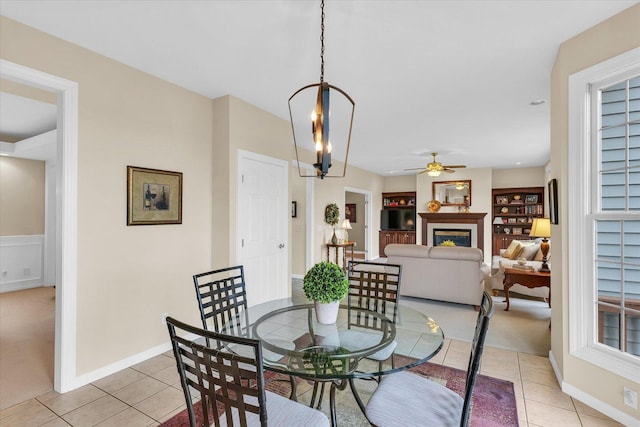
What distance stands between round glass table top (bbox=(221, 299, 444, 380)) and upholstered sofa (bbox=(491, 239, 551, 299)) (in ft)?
11.6

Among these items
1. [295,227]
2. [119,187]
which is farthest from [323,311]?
[295,227]

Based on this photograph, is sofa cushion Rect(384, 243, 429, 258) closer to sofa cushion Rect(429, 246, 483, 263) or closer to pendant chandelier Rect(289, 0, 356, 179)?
sofa cushion Rect(429, 246, 483, 263)

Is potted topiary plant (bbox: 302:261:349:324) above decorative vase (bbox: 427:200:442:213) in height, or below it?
below

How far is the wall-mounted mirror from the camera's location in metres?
8.73

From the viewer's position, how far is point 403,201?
1008cm

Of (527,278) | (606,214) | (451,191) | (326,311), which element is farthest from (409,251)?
(451,191)

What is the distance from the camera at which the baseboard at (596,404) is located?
2000 millimetres

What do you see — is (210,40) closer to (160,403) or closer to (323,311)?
(323,311)

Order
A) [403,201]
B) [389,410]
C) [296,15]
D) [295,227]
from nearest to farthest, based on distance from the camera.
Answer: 1. [389,410]
2. [296,15]
3. [295,227]
4. [403,201]

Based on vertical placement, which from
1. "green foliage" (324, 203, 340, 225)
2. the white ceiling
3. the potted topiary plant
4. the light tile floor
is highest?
the white ceiling

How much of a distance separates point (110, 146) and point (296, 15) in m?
1.89

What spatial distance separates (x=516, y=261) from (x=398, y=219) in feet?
15.2

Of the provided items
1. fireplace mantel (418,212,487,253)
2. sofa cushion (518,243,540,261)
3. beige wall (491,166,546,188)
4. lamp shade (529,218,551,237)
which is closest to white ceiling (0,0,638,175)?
lamp shade (529,218,551,237)

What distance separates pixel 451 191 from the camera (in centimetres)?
901
